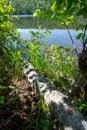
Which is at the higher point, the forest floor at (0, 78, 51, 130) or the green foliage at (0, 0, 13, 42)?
the green foliage at (0, 0, 13, 42)

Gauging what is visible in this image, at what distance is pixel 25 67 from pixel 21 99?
1500mm

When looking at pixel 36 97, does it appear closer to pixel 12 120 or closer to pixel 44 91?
pixel 44 91

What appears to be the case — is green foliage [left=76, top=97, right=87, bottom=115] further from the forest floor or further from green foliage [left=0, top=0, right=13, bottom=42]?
green foliage [left=0, top=0, right=13, bottom=42]

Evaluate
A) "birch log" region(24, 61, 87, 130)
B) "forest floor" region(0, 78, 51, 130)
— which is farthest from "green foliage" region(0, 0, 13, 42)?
"birch log" region(24, 61, 87, 130)

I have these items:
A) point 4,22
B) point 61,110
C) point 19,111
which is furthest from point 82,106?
point 4,22

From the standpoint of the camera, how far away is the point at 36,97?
489 cm

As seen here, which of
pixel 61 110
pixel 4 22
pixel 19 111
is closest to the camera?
pixel 61 110

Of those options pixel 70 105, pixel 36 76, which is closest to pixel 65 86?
pixel 36 76

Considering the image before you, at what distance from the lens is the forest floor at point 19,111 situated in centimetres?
382

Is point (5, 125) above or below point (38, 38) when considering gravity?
below

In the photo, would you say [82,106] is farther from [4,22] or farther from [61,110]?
[4,22]

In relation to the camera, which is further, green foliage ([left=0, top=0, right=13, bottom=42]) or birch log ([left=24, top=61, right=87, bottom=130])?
green foliage ([left=0, top=0, right=13, bottom=42])

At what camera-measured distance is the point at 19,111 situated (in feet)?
13.8

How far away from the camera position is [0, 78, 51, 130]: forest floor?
3823 millimetres
